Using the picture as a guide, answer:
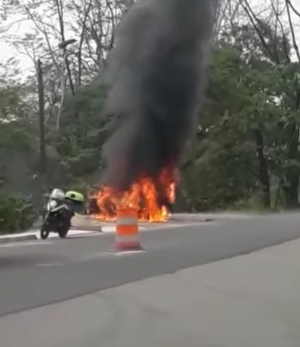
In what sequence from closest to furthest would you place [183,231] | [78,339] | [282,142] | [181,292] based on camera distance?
[78,339], [181,292], [183,231], [282,142]

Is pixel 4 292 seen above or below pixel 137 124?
below

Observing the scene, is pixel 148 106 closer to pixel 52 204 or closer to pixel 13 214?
pixel 13 214

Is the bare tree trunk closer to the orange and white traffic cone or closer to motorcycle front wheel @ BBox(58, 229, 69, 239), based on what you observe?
motorcycle front wheel @ BBox(58, 229, 69, 239)

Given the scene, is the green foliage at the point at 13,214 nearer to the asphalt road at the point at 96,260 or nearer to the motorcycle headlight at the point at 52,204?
the motorcycle headlight at the point at 52,204

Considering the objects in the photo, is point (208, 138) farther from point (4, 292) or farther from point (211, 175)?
point (4, 292)

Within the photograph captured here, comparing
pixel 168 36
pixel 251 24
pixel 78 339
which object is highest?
pixel 251 24

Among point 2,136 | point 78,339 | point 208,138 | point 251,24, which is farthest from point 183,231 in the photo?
point 251,24

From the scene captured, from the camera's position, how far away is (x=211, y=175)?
5753cm

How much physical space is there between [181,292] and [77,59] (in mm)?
43776

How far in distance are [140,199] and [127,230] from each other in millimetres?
18610

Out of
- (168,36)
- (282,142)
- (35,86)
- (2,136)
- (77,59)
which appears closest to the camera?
(168,36)

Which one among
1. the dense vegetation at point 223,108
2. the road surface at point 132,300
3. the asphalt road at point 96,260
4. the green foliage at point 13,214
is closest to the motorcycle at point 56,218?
the asphalt road at point 96,260

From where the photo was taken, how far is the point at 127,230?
2017 centimetres

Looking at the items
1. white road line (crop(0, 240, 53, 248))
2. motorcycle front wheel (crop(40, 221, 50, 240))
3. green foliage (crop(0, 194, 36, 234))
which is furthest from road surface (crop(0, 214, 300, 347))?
green foliage (crop(0, 194, 36, 234))
